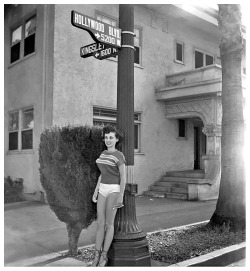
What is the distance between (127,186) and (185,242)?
188cm

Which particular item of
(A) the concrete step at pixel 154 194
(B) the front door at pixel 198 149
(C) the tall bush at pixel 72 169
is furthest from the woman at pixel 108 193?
(B) the front door at pixel 198 149

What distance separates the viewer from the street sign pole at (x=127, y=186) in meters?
4.72

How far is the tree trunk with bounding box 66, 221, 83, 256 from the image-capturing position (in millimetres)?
5203

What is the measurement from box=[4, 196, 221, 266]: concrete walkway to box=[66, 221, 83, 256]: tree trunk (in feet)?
0.63

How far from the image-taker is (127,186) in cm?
484

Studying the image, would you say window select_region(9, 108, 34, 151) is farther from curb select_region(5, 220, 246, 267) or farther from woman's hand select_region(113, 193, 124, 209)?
woman's hand select_region(113, 193, 124, 209)

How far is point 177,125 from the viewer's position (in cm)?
1484

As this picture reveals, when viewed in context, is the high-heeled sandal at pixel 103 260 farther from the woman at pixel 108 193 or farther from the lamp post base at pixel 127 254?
the lamp post base at pixel 127 254

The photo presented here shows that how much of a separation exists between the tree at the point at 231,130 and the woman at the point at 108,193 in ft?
9.71

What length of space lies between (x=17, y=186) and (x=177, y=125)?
694 centimetres

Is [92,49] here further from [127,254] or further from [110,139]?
[127,254]

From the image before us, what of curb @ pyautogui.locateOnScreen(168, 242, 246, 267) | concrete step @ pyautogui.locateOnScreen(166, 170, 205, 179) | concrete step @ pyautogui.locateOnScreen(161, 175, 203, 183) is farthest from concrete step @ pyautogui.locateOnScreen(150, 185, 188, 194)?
curb @ pyautogui.locateOnScreen(168, 242, 246, 267)

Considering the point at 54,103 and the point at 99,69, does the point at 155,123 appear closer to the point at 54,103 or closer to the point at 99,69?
the point at 99,69

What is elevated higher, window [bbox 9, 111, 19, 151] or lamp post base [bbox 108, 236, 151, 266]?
window [bbox 9, 111, 19, 151]
